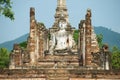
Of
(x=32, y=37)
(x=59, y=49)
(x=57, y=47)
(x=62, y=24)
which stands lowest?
(x=59, y=49)

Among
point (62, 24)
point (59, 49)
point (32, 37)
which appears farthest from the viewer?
point (62, 24)

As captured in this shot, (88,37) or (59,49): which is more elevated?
(88,37)

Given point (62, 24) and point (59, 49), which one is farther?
point (62, 24)

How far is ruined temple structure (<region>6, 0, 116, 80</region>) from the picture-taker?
3062cm

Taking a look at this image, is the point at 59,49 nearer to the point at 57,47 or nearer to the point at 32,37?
the point at 57,47

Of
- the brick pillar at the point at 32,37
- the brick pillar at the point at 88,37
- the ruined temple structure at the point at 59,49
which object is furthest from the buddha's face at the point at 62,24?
the brick pillar at the point at 88,37

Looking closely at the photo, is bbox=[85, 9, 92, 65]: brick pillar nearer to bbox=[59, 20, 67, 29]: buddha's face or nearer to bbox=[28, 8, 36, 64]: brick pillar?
bbox=[28, 8, 36, 64]: brick pillar

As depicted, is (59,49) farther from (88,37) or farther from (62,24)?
(88,37)

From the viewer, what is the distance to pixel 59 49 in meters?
39.4

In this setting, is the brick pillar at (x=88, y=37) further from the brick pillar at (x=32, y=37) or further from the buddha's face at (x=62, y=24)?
the buddha's face at (x=62, y=24)

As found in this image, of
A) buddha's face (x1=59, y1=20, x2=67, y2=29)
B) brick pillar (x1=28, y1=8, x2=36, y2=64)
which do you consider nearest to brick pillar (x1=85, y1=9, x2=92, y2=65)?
brick pillar (x1=28, y1=8, x2=36, y2=64)

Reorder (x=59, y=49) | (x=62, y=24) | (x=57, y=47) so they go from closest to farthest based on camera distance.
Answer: (x=59, y=49), (x=57, y=47), (x=62, y=24)

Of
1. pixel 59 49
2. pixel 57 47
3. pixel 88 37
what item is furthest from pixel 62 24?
pixel 88 37

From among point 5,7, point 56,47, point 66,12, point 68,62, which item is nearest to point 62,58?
point 68,62
